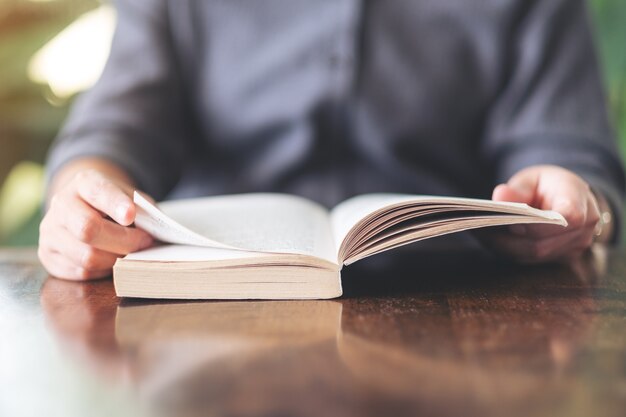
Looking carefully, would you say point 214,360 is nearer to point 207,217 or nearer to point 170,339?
point 170,339

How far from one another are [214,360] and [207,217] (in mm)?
296

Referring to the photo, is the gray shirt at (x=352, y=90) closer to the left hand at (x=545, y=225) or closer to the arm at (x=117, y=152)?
the arm at (x=117, y=152)

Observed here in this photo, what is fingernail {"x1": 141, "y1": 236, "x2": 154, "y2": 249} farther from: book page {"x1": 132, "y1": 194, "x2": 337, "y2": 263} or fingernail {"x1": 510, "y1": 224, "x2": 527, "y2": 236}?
fingernail {"x1": 510, "y1": 224, "x2": 527, "y2": 236}

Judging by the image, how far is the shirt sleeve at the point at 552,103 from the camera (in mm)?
965

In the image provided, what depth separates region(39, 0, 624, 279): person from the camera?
1036 millimetres

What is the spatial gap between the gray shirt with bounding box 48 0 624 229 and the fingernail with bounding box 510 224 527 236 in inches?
12.8

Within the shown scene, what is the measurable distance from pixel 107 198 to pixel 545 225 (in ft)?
1.43

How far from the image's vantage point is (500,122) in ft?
3.54

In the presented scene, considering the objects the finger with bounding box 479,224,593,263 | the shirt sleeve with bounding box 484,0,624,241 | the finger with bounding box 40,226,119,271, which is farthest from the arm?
Answer: the shirt sleeve with bounding box 484,0,624,241

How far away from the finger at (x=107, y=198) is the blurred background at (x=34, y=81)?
997 mm

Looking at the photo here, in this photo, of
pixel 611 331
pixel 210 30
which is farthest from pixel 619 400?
pixel 210 30

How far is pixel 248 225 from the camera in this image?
66cm

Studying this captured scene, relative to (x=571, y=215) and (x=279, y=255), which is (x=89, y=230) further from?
(x=571, y=215)

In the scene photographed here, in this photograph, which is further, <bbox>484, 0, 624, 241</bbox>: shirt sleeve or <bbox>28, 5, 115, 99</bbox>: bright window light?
<bbox>28, 5, 115, 99</bbox>: bright window light
